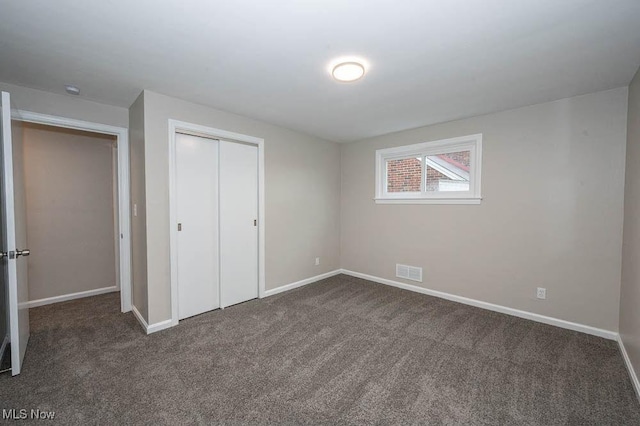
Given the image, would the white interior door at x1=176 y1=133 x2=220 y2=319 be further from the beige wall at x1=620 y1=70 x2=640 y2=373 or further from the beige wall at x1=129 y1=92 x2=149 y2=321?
the beige wall at x1=620 y1=70 x2=640 y2=373

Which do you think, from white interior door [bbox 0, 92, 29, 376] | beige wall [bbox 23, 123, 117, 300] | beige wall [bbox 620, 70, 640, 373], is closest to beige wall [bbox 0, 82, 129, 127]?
white interior door [bbox 0, 92, 29, 376]

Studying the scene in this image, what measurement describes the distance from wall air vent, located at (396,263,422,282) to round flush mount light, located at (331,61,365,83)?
110 inches

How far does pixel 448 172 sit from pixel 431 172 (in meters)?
0.24

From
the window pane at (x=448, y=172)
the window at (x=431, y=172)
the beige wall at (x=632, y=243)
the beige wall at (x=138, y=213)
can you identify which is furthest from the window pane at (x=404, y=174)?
the beige wall at (x=138, y=213)

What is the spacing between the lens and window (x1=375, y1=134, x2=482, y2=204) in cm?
349

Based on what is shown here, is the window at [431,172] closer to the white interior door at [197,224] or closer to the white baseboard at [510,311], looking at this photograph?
the white baseboard at [510,311]

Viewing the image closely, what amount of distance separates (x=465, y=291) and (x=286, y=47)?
11.3 ft

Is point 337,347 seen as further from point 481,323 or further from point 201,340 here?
point 481,323

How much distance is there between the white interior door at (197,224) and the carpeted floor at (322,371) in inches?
9.5

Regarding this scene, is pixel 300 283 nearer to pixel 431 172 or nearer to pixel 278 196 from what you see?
pixel 278 196

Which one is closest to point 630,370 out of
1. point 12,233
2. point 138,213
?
point 138,213

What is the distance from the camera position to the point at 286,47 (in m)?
1.92

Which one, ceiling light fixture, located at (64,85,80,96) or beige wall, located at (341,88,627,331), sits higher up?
A: ceiling light fixture, located at (64,85,80,96)

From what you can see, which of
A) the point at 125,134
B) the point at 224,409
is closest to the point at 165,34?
the point at 125,134
